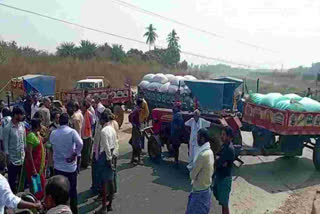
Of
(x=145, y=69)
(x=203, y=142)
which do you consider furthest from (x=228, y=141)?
(x=145, y=69)

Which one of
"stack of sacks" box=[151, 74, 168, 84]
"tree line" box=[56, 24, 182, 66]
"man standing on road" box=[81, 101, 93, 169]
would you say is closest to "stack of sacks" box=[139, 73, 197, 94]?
"stack of sacks" box=[151, 74, 168, 84]

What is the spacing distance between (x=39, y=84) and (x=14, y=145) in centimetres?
1093

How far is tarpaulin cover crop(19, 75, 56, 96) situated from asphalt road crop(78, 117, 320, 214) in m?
6.99

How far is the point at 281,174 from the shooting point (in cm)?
920

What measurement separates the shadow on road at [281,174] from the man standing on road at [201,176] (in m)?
3.64

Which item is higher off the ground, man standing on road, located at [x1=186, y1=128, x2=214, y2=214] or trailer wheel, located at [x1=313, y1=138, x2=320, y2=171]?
man standing on road, located at [x1=186, y1=128, x2=214, y2=214]

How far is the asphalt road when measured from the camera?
666 centimetres

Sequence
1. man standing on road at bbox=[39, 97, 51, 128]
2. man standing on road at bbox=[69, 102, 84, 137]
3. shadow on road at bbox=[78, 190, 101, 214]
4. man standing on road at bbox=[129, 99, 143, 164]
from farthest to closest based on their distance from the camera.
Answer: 1. man standing on road at bbox=[129, 99, 143, 164]
2. man standing on road at bbox=[39, 97, 51, 128]
3. man standing on road at bbox=[69, 102, 84, 137]
4. shadow on road at bbox=[78, 190, 101, 214]

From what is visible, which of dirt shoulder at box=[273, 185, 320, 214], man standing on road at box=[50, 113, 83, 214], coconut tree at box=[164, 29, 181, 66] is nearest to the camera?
man standing on road at box=[50, 113, 83, 214]

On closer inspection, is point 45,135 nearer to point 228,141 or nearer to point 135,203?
point 135,203

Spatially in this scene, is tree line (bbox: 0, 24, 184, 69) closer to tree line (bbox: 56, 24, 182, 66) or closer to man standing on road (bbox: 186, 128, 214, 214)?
tree line (bbox: 56, 24, 182, 66)

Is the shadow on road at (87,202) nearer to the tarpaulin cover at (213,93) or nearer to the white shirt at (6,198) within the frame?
the white shirt at (6,198)

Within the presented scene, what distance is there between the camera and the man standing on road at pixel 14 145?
5.61 metres

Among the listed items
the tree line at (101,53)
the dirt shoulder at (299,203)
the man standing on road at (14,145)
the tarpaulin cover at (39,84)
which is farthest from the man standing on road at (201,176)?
the tree line at (101,53)
